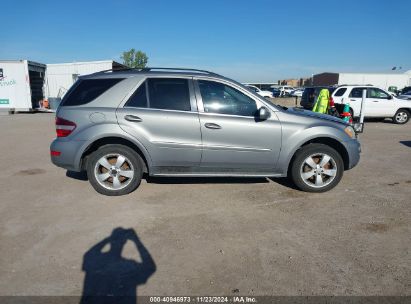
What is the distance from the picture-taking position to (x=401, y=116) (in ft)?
43.4

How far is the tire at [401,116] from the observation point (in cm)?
1318

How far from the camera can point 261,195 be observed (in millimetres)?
4613

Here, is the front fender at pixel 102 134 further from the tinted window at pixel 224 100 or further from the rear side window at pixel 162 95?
the tinted window at pixel 224 100

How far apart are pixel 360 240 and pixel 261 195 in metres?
1.58

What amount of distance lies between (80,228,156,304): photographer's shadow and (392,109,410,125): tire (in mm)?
13734

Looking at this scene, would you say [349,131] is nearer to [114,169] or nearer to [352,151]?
[352,151]

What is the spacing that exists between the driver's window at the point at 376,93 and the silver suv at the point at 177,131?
1025 centimetres

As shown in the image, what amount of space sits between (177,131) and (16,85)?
53.9ft

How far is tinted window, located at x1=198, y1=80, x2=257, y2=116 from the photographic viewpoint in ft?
14.4

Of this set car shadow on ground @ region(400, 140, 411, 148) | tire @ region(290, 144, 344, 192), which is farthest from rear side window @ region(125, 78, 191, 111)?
car shadow on ground @ region(400, 140, 411, 148)

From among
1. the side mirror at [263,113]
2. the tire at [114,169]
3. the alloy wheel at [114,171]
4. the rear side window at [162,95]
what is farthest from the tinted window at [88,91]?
the side mirror at [263,113]

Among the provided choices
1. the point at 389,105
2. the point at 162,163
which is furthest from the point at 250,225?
the point at 389,105

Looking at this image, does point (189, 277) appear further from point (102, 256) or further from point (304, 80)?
point (304, 80)

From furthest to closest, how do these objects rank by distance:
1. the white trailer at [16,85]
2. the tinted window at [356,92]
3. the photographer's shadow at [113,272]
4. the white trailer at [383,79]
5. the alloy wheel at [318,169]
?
the white trailer at [383,79], the white trailer at [16,85], the tinted window at [356,92], the alloy wheel at [318,169], the photographer's shadow at [113,272]
